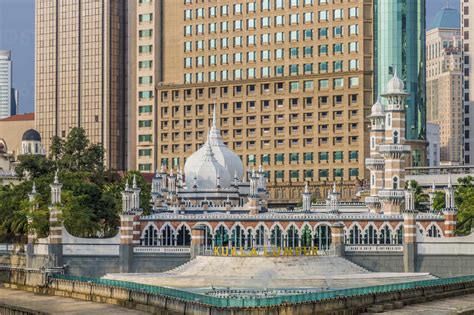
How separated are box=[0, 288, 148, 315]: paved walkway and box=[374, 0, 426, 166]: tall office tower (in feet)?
325

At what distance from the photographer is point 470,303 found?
6894cm

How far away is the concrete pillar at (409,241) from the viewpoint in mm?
93312

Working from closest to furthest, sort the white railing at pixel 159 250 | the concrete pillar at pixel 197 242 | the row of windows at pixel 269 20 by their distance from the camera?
1. the concrete pillar at pixel 197 242
2. the white railing at pixel 159 250
3. the row of windows at pixel 269 20

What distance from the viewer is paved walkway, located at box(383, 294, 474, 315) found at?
63.9 m

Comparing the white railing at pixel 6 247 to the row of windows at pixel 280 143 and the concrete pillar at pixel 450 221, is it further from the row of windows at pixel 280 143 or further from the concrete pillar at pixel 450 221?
the row of windows at pixel 280 143

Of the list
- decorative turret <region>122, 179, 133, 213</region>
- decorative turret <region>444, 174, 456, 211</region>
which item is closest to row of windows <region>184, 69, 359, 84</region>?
decorative turret <region>444, 174, 456, 211</region>

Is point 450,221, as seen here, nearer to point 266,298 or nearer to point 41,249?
point 41,249

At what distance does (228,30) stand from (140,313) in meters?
125

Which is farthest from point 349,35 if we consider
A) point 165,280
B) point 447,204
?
point 165,280

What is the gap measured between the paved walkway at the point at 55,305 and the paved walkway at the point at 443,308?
17.3 metres

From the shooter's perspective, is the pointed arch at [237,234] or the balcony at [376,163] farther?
the balcony at [376,163]

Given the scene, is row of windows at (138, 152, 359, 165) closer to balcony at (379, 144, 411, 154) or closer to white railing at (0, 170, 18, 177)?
white railing at (0, 170, 18, 177)

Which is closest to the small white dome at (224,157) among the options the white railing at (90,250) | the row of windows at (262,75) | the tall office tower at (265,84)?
the white railing at (90,250)

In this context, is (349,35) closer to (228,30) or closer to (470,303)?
(228,30)
